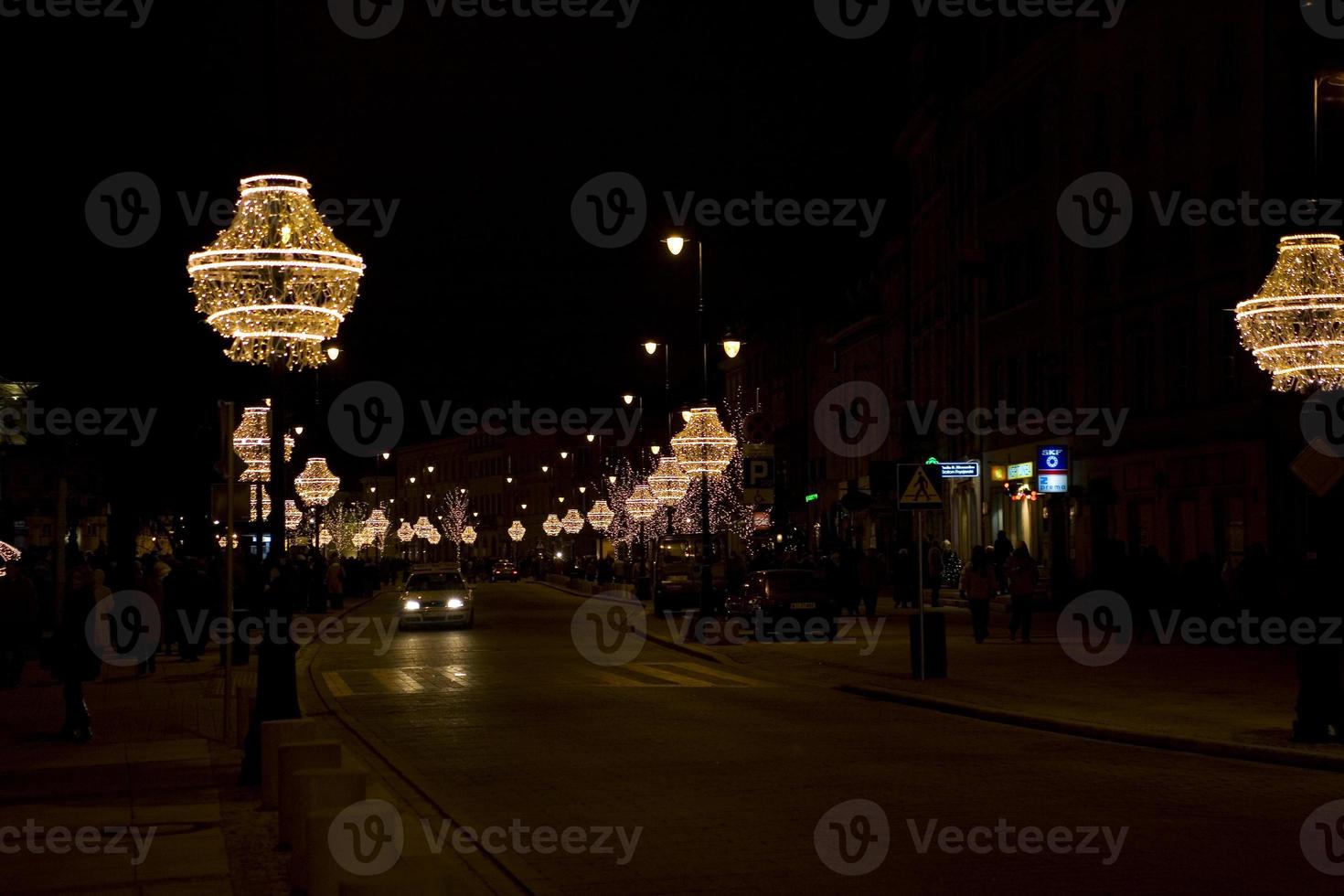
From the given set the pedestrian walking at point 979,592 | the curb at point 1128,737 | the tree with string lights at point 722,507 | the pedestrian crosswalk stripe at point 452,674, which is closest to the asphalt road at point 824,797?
the curb at point 1128,737

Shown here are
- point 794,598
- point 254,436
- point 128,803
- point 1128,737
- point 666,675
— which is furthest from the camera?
point 794,598

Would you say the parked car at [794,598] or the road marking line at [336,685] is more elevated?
the parked car at [794,598]

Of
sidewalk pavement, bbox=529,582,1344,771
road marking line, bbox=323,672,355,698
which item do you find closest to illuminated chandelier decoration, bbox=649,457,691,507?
sidewalk pavement, bbox=529,582,1344,771

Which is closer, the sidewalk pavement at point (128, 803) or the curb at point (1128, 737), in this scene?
the sidewalk pavement at point (128, 803)

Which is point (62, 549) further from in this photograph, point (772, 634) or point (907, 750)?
point (907, 750)

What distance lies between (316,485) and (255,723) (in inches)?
1402

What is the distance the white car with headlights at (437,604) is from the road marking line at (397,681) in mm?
14260

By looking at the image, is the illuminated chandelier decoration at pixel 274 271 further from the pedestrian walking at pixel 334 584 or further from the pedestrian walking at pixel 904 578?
the pedestrian walking at pixel 334 584

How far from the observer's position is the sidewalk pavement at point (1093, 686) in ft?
56.4

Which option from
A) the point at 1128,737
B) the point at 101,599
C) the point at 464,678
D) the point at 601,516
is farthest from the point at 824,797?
the point at 601,516

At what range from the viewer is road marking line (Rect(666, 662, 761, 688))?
26.4 meters

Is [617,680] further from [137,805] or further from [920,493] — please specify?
[137,805]

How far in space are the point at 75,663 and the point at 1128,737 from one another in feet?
36.1

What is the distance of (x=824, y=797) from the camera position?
13453 mm
